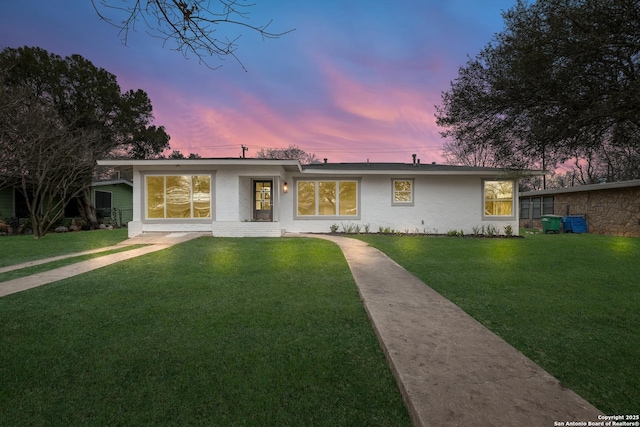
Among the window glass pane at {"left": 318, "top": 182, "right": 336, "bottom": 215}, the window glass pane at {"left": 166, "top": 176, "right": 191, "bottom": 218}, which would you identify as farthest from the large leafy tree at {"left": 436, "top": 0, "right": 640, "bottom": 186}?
the window glass pane at {"left": 166, "top": 176, "right": 191, "bottom": 218}

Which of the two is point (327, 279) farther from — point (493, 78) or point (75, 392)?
point (493, 78)

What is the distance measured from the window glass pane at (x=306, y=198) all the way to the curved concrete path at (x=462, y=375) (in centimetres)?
1071

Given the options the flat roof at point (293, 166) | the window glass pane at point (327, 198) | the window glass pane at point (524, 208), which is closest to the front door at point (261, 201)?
the flat roof at point (293, 166)

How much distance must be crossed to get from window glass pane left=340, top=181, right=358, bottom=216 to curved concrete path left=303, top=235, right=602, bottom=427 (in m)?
10.6

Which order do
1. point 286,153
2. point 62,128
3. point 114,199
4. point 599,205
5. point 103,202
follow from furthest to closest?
1. point 286,153
2. point 114,199
3. point 103,202
4. point 599,205
5. point 62,128

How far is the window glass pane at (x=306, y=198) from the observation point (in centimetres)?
1418

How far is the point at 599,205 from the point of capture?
1622cm

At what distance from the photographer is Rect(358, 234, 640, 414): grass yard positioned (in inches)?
85.0

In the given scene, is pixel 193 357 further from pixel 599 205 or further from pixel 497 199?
pixel 599 205

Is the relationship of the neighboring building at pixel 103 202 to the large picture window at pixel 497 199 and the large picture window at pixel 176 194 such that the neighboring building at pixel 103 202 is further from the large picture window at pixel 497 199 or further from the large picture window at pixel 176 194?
the large picture window at pixel 497 199

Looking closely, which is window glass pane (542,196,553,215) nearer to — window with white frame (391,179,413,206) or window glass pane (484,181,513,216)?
window glass pane (484,181,513,216)

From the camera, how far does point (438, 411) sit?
5.47ft

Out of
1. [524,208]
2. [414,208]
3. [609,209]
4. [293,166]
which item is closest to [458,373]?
[293,166]

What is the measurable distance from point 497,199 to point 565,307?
38.8 feet
